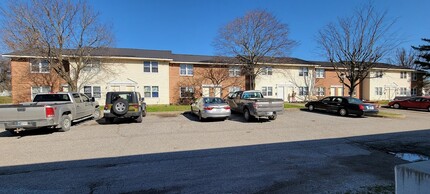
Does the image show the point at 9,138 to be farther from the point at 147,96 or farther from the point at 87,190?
the point at 147,96

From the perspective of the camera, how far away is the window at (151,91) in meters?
22.6

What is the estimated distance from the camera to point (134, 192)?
3.72 metres

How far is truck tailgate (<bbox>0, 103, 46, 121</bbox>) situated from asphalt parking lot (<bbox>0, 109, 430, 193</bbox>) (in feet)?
2.70

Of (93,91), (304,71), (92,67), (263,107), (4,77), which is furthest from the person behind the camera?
(4,77)

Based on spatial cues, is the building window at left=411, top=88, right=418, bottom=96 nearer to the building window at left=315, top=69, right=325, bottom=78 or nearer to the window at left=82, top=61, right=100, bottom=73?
the building window at left=315, top=69, right=325, bottom=78

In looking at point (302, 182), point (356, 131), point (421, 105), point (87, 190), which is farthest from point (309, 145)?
point (421, 105)

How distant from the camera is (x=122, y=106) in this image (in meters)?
11.0

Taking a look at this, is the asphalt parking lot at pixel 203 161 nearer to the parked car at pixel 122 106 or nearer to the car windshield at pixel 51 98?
the parked car at pixel 122 106

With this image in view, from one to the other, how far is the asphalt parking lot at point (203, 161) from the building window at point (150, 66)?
46.6 ft

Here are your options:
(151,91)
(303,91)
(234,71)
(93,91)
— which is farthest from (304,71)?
(93,91)

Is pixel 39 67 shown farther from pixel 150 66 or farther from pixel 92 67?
pixel 150 66

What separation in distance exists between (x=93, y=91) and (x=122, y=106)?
1280cm

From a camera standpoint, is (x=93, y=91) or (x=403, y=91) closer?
(x=93, y=91)

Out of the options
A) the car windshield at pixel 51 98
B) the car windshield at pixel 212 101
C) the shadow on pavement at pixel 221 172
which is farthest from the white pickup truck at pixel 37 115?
the car windshield at pixel 212 101
